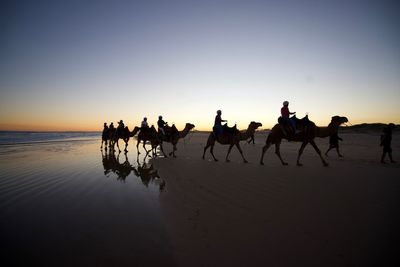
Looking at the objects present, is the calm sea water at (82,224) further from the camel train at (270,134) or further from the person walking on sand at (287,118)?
the person walking on sand at (287,118)

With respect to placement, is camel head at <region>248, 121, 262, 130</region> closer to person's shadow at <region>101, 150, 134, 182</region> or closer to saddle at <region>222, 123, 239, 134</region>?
saddle at <region>222, 123, 239, 134</region>

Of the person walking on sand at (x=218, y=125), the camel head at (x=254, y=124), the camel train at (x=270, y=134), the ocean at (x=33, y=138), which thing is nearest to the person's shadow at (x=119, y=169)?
the camel train at (x=270, y=134)

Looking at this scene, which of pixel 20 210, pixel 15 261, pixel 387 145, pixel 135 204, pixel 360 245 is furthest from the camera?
pixel 387 145

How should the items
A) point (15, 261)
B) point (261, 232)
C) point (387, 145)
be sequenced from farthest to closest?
point (387, 145), point (261, 232), point (15, 261)

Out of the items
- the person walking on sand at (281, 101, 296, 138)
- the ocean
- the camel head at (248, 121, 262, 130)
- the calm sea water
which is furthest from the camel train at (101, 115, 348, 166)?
the ocean

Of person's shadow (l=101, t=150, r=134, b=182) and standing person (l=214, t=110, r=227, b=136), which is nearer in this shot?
person's shadow (l=101, t=150, r=134, b=182)

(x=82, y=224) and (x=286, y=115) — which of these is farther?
(x=286, y=115)

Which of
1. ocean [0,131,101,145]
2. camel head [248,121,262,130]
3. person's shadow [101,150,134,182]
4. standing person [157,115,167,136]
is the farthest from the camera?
ocean [0,131,101,145]

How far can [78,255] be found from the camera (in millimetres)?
3000

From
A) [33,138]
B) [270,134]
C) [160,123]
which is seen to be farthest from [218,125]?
[33,138]

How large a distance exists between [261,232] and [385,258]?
1568 mm

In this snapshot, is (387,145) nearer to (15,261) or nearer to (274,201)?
(274,201)

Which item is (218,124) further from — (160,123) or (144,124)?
(144,124)

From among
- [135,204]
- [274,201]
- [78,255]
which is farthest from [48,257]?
[274,201]
